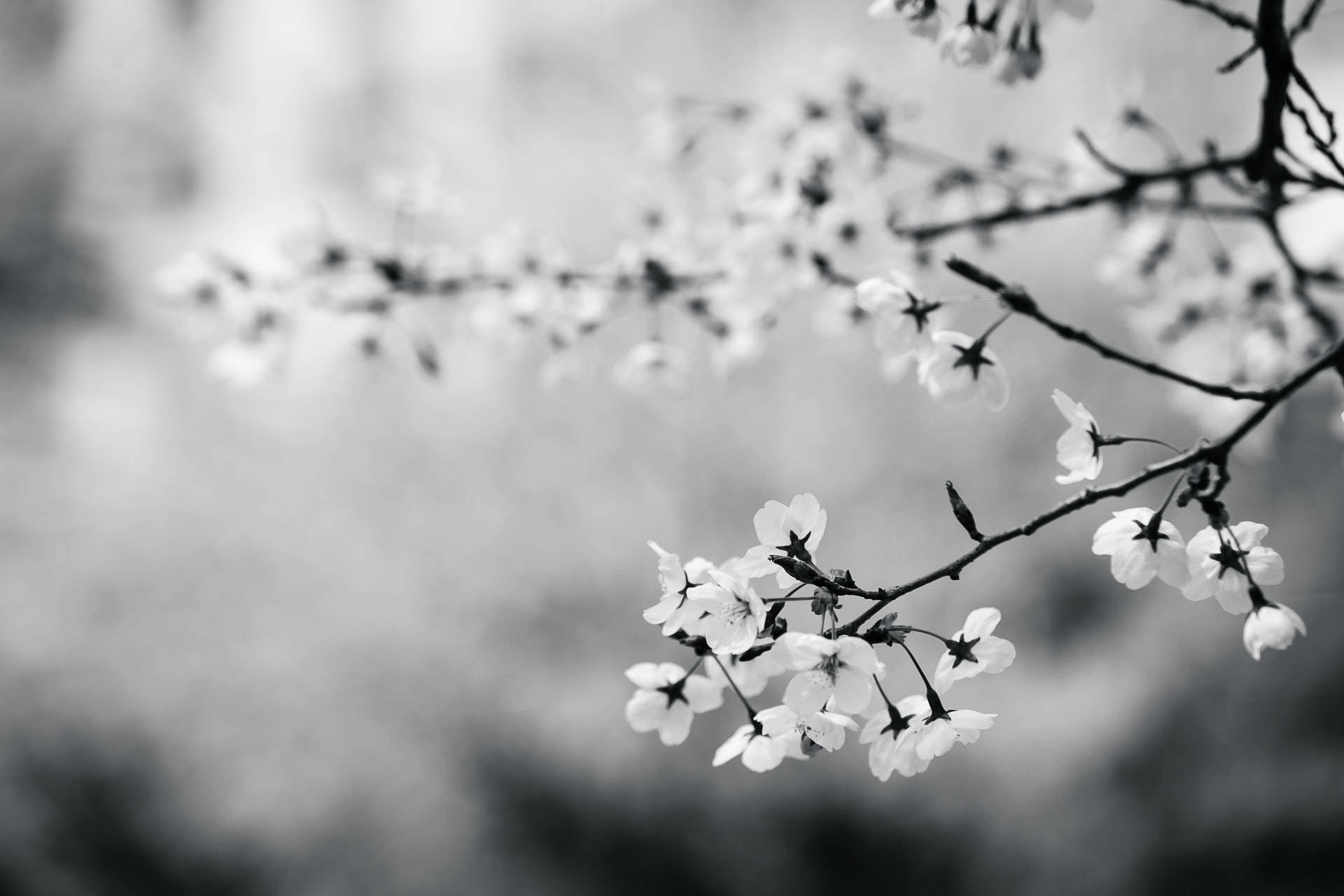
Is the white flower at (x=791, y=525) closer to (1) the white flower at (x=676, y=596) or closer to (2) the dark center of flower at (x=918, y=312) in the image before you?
(1) the white flower at (x=676, y=596)

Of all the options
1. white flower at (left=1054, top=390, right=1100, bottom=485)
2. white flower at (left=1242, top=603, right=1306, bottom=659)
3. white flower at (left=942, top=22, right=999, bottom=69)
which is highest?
white flower at (left=942, top=22, right=999, bottom=69)

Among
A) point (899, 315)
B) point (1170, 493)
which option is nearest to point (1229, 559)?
point (1170, 493)

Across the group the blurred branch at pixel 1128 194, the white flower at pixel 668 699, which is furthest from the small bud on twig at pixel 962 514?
the blurred branch at pixel 1128 194

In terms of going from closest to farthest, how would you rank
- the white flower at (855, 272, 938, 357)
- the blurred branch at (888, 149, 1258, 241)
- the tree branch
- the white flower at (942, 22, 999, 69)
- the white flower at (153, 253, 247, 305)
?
the tree branch, the white flower at (855, 272, 938, 357), the white flower at (942, 22, 999, 69), the blurred branch at (888, 149, 1258, 241), the white flower at (153, 253, 247, 305)

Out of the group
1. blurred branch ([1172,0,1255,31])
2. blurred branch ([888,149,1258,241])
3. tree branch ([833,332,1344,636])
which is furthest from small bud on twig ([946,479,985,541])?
blurred branch ([888,149,1258,241])

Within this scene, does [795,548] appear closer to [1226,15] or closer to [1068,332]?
[1068,332]

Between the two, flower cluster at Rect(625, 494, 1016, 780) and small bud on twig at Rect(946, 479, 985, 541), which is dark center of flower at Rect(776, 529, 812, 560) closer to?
flower cluster at Rect(625, 494, 1016, 780)
